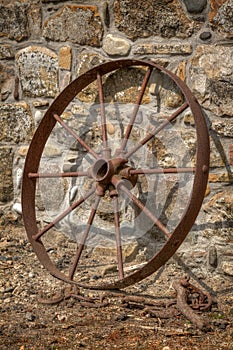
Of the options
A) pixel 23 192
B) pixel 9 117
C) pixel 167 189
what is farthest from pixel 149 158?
pixel 9 117

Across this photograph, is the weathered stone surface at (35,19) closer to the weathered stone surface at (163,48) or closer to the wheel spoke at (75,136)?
the wheel spoke at (75,136)

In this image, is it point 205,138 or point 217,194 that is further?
point 217,194

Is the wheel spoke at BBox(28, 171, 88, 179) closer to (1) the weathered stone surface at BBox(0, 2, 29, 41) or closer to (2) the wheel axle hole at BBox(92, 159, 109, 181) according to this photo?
(2) the wheel axle hole at BBox(92, 159, 109, 181)

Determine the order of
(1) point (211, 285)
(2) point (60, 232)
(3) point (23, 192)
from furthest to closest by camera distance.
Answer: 1. (2) point (60, 232)
2. (3) point (23, 192)
3. (1) point (211, 285)

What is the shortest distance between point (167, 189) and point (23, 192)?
82 cm

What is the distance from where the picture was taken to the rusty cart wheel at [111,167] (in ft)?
9.57

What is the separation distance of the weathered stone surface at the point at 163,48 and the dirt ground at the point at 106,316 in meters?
1.15

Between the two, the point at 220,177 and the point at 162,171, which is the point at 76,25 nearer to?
the point at 162,171

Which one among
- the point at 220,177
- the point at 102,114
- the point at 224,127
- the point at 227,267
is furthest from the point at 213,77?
the point at 227,267

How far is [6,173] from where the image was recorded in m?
3.51

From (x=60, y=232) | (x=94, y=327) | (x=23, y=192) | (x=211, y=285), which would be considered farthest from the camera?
Answer: (x=60, y=232)

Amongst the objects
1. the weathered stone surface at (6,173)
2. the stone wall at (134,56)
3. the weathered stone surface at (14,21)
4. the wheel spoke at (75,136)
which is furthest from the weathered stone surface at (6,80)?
the wheel spoke at (75,136)

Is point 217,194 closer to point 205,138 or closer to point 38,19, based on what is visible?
point 205,138

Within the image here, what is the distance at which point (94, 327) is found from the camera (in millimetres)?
2463
